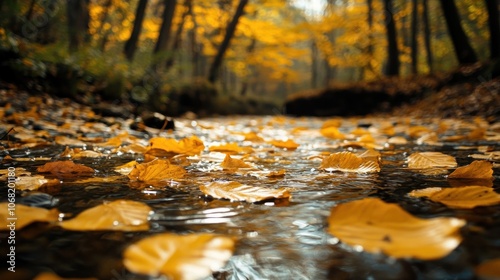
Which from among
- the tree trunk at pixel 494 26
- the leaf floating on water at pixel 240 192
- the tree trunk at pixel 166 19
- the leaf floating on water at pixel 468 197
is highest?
the tree trunk at pixel 166 19

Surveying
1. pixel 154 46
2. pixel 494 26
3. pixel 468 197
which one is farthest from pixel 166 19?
pixel 468 197

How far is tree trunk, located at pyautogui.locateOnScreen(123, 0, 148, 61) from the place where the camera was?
323 inches

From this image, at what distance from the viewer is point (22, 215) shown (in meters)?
0.80

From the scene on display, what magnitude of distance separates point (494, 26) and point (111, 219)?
7.70 m

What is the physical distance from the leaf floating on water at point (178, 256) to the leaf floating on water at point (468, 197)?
2.00ft

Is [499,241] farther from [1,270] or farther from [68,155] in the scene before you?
[68,155]

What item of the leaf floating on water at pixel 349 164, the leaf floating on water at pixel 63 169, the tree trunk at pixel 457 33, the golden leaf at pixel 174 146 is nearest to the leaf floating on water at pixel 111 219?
the leaf floating on water at pixel 63 169

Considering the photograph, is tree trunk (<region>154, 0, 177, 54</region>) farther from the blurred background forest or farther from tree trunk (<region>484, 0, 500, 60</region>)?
tree trunk (<region>484, 0, 500, 60</region>)

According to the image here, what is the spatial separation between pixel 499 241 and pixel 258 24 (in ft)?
51.6

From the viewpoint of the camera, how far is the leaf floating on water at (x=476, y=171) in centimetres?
119

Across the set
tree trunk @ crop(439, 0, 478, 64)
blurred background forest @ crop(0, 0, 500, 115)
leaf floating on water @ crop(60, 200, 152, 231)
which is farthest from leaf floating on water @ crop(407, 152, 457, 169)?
tree trunk @ crop(439, 0, 478, 64)

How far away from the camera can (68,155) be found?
1.99 meters

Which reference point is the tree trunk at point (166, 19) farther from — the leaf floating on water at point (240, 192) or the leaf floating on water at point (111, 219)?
the leaf floating on water at point (111, 219)

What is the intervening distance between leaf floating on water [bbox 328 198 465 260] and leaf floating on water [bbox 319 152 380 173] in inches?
30.8
